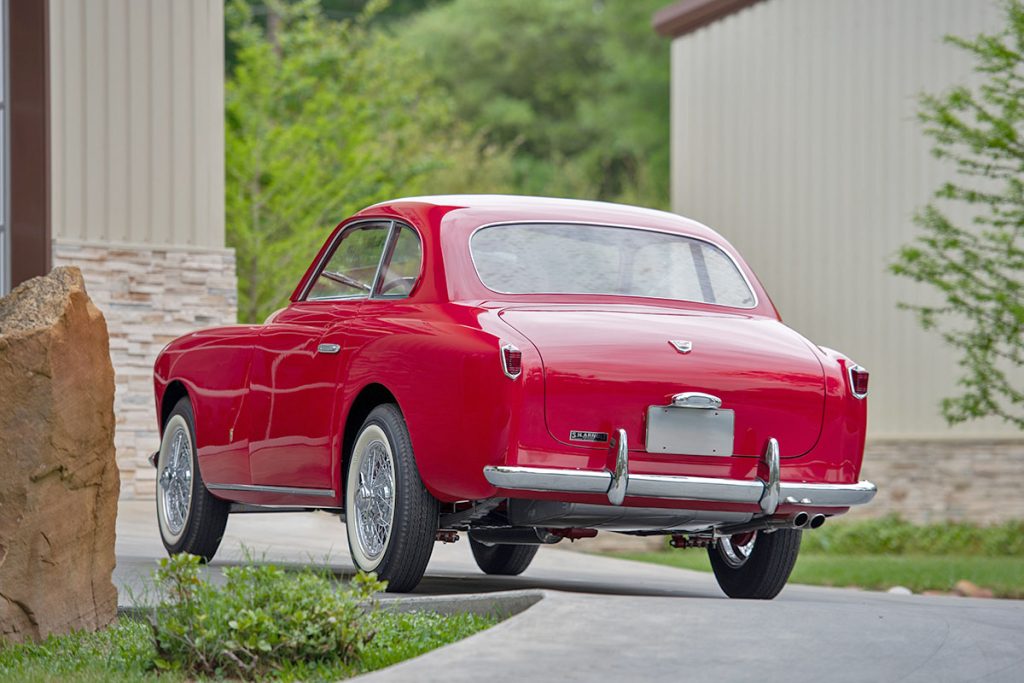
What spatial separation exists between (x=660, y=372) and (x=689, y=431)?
0.28m

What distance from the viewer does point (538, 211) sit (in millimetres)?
8203

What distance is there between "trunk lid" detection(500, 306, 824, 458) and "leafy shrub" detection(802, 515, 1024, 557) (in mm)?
13018

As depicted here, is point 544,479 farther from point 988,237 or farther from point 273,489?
point 988,237

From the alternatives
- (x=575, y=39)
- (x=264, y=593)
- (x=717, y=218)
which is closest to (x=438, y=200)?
(x=264, y=593)

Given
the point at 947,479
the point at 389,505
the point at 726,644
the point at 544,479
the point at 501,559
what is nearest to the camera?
the point at 726,644

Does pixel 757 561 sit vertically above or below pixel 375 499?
below

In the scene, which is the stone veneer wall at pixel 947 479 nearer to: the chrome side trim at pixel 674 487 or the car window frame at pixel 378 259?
the car window frame at pixel 378 259

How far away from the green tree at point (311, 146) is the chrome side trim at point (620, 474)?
15.1 meters

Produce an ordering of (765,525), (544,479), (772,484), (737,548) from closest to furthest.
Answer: (544,479) → (772,484) → (765,525) → (737,548)

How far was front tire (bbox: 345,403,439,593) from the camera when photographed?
24.3 feet

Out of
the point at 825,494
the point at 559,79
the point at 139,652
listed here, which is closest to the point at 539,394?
the point at 825,494

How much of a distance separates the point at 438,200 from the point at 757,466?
204cm

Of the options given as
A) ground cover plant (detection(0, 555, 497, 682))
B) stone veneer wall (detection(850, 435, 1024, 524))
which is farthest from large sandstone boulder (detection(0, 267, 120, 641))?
stone veneer wall (detection(850, 435, 1024, 524))

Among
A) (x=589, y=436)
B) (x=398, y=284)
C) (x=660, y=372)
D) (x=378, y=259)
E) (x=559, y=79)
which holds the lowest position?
(x=589, y=436)
